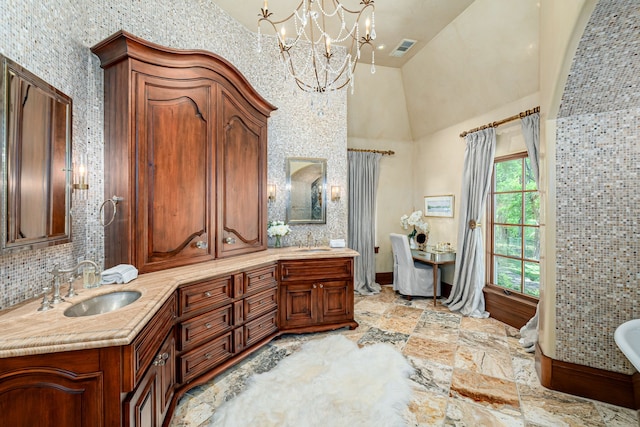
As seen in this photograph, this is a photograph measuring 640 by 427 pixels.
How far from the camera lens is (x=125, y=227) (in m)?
2.04

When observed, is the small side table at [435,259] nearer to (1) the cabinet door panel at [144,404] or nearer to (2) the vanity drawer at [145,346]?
(2) the vanity drawer at [145,346]

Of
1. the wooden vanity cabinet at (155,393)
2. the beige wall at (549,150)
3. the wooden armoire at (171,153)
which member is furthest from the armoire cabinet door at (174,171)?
the beige wall at (549,150)

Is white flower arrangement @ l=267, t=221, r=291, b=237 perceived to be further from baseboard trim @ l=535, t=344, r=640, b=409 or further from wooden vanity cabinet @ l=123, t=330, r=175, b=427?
baseboard trim @ l=535, t=344, r=640, b=409

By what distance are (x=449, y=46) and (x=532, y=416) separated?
3.89 meters

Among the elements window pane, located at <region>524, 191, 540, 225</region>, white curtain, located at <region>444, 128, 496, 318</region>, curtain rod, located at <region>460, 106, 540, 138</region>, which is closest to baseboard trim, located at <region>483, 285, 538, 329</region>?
white curtain, located at <region>444, 128, 496, 318</region>

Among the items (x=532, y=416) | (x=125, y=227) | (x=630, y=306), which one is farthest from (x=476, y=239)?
(x=125, y=227)

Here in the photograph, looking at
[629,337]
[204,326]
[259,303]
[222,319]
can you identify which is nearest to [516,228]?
[629,337]

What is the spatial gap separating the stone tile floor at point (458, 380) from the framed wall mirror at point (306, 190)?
1436mm

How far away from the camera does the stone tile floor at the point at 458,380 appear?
6.29 ft

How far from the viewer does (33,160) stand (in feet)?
4.81

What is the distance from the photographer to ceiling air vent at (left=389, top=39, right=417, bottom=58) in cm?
382

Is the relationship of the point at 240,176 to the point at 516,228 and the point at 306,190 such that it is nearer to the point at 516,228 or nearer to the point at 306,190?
the point at 306,190

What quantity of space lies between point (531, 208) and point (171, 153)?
3.86m

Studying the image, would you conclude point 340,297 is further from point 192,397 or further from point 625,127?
point 625,127
